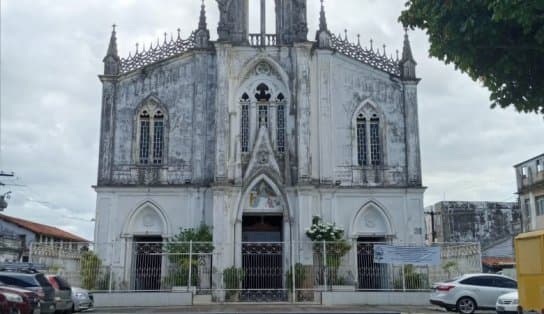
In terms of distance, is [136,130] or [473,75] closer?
[473,75]

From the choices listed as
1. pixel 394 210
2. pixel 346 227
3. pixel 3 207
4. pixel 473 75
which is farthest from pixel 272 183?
pixel 3 207

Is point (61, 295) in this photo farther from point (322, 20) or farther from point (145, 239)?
point (322, 20)

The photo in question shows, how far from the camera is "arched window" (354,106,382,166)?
28.3 meters

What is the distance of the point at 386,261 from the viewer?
2331cm

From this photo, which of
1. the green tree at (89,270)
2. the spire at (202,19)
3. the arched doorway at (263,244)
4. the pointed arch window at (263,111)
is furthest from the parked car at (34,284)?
the spire at (202,19)

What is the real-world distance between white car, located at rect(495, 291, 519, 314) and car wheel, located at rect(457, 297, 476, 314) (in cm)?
178

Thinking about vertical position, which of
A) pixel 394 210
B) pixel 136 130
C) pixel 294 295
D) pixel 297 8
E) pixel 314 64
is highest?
pixel 297 8

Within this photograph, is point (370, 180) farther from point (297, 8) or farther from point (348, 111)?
point (297, 8)

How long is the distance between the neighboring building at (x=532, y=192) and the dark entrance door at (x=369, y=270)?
20.2 m

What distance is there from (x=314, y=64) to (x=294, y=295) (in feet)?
36.2

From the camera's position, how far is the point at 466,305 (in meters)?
19.6

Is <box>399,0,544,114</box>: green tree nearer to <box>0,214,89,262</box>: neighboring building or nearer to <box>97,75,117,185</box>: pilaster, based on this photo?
<box>97,75,117,185</box>: pilaster

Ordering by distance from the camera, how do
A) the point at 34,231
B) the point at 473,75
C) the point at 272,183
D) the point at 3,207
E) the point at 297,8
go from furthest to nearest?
the point at 34,231 < the point at 3,207 < the point at 297,8 < the point at 272,183 < the point at 473,75

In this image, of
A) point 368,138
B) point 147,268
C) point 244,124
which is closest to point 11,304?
point 147,268
